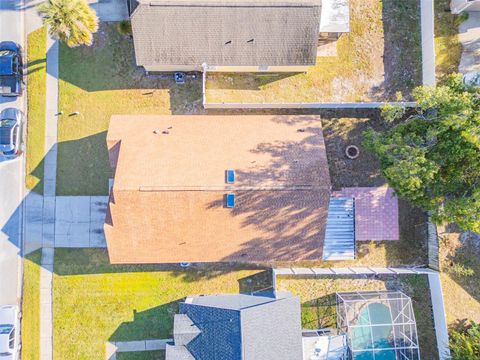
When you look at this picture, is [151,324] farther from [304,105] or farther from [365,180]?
[304,105]

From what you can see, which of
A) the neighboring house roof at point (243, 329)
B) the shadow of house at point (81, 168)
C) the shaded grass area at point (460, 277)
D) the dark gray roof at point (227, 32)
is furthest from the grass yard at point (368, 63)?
the neighboring house roof at point (243, 329)

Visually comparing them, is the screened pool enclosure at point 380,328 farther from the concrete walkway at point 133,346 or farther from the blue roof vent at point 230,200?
the concrete walkway at point 133,346

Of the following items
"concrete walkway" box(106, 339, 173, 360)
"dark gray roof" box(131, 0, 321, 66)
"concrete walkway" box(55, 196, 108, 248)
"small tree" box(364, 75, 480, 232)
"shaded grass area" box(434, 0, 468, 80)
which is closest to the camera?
"small tree" box(364, 75, 480, 232)

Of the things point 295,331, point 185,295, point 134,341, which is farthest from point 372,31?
point 134,341

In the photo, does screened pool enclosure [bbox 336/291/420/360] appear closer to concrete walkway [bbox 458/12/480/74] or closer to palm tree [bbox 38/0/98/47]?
concrete walkway [bbox 458/12/480/74]

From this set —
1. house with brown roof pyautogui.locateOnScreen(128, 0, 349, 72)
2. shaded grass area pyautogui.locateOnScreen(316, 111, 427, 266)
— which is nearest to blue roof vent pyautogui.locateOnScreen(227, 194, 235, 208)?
shaded grass area pyautogui.locateOnScreen(316, 111, 427, 266)

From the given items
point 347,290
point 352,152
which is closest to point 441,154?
point 352,152

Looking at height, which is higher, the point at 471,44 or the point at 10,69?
the point at 471,44
